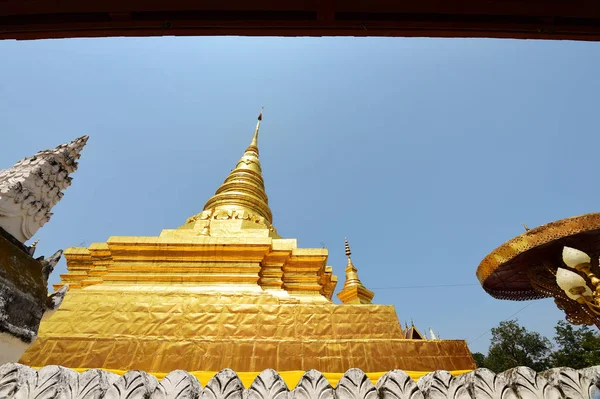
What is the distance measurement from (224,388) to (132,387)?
1.38 ft

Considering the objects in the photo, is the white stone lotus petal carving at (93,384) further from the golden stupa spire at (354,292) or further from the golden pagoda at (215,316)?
the golden stupa spire at (354,292)

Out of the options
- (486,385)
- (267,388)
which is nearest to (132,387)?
(267,388)

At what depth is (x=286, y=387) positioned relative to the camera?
1.59m

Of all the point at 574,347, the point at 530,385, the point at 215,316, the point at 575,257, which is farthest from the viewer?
the point at 574,347

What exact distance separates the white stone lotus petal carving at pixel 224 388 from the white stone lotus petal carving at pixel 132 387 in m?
0.26

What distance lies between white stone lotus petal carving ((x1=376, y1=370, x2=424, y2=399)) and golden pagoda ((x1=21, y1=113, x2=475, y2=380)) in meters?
2.67

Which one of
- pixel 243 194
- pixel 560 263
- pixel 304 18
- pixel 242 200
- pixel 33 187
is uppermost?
pixel 243 194

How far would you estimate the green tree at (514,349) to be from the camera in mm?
24062

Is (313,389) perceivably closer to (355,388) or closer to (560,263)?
(355,388)

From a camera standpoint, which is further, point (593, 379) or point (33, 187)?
point (33, 187)

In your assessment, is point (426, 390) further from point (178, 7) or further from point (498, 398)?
point (178, 7)

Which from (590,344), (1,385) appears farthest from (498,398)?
(590,344)

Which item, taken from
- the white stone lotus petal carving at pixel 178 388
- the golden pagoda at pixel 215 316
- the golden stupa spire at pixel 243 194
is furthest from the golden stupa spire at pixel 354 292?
the white stone lotus petal carving at pixel 178 388

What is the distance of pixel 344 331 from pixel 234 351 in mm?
1728
